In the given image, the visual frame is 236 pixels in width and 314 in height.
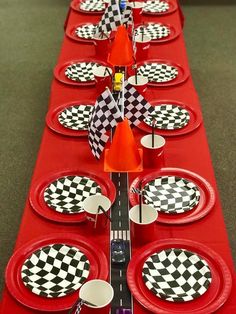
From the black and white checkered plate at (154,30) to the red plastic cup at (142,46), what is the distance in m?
0.31

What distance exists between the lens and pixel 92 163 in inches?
97.3

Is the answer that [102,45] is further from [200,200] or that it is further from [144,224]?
[144,224]

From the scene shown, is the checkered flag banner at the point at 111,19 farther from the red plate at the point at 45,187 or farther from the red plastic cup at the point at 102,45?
the red plate at the point at 45,187

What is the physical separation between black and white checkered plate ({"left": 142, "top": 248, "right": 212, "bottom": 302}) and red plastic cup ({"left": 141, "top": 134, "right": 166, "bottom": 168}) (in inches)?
21.2

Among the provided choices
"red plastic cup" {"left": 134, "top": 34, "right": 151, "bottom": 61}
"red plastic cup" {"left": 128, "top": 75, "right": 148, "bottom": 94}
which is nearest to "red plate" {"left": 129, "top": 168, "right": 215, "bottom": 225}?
"red plastic cup" {"left": 128, "top": 75, "right": 148, "bottom": 94}

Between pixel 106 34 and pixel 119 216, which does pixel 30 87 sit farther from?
pixel 119 216

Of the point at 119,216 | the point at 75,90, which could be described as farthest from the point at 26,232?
the point at 75,90

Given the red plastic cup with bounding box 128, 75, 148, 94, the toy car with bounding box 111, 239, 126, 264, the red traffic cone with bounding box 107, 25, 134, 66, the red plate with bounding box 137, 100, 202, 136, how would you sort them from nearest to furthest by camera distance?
the toy car with bounding box 111, 239, 126, 264 < the red plate with bounding box 137, 100, 202, 136 < the red plastic cup with bounding box 128, 75, 148, 94 < the red traffic cone with bounding box 107, 25, 134, 66

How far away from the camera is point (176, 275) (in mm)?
1889

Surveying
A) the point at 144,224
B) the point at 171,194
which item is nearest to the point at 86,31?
the point at 171,194

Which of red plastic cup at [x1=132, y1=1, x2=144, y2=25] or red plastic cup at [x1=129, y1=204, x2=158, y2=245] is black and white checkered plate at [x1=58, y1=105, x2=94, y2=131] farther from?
red plastic cup at [x1=132, y1=1, x2=144, y2=25]

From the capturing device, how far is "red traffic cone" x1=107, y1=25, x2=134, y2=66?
3.03 metres

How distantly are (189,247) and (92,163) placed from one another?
71 cm

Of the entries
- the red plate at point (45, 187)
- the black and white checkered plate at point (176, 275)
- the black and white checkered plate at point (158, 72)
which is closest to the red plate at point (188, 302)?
the black and white checkered plate at point (176, 275)
